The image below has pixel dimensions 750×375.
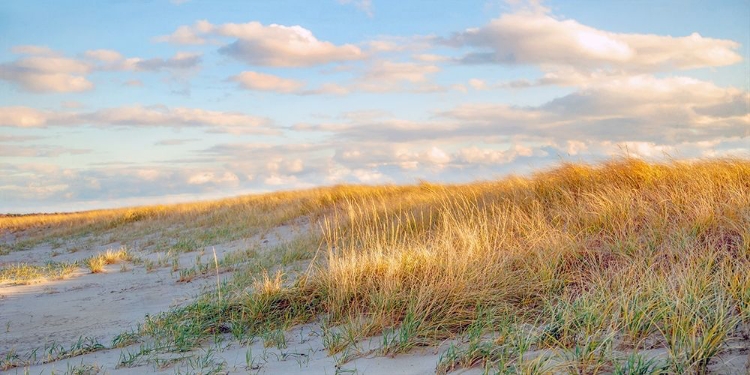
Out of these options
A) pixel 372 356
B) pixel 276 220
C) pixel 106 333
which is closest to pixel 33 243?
pixel 276 220

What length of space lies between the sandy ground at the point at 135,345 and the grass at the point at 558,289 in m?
0.13

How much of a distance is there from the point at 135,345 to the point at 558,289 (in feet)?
11.1

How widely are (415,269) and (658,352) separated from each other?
213 cm

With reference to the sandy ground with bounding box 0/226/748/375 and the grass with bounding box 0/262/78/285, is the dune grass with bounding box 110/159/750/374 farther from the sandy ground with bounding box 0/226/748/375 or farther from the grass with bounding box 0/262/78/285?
the grass with bounding box 0/262/78/285

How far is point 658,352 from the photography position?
3098 mm

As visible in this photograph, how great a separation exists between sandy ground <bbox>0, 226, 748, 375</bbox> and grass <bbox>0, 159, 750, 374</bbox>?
133 millimetres

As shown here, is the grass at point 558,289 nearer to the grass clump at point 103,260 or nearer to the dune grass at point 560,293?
the dune grass at point 560,293

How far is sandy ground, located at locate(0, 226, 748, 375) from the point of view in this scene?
3.48 meters

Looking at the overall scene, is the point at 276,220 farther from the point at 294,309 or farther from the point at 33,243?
the point at 33,243

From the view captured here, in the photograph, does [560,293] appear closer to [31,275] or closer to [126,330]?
[126,330]

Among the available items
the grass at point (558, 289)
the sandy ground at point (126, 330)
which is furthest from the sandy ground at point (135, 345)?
the grass at point (558, 289)

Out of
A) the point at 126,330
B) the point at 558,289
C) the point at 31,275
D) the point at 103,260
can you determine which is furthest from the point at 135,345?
the point at 103,260

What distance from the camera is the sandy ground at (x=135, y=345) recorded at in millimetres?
3479

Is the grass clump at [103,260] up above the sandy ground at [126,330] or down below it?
above
